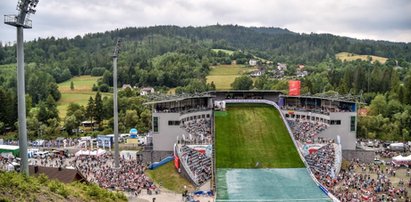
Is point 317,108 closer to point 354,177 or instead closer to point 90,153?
point 354,177

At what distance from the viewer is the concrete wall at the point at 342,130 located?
5209cm

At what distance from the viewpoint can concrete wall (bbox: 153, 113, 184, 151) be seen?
51.1 metres

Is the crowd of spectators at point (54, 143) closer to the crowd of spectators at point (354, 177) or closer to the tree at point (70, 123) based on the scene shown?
the tree at point (70, 123)

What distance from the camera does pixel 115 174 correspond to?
43.7 metres

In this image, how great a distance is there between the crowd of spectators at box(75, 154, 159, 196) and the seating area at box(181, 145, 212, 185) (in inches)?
161

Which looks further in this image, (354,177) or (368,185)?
(354,177)

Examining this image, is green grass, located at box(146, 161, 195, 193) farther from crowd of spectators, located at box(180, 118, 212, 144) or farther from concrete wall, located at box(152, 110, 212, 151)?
concrete wall, located at box(152, 110, 212, 151)

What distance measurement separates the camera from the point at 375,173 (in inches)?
1781

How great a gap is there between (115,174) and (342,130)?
26545mm

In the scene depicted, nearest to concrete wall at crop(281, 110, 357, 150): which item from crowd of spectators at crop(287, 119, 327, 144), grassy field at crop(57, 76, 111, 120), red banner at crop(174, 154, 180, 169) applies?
crowd of spectators at crop(287, 119, 327, 144)

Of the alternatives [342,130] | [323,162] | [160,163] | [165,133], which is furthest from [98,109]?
[323,162]

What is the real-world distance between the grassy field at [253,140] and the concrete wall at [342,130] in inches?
211

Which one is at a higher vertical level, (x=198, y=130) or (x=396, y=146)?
(x=198, y=130)

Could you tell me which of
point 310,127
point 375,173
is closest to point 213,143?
point 310,127
